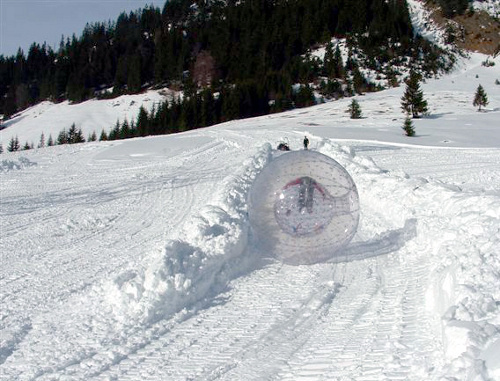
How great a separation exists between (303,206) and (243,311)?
4.16 feet

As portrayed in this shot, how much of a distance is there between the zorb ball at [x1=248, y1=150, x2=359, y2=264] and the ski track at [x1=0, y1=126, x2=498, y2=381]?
14.2 inches

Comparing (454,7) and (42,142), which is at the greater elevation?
(454,7)

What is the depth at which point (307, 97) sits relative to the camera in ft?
227

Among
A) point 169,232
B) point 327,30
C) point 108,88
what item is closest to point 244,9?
point 327,30

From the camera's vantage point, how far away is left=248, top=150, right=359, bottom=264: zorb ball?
18.1ft

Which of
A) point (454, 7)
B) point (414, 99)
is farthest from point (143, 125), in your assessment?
point (454, 7)

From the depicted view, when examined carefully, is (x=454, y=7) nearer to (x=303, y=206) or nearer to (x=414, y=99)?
(x=414, y=99)

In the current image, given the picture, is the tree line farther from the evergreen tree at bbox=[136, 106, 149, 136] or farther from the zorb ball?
the zorb ball

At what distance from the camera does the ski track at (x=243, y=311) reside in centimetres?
382

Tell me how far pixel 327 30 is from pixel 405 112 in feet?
201

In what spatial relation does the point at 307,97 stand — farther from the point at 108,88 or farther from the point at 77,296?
the point at 77,296

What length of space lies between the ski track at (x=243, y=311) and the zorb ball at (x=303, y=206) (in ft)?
1.18

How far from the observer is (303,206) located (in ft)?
18.0

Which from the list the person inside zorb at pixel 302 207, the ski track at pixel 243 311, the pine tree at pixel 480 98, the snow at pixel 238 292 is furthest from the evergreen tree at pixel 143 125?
the person inside zorb at pixel 302 207
